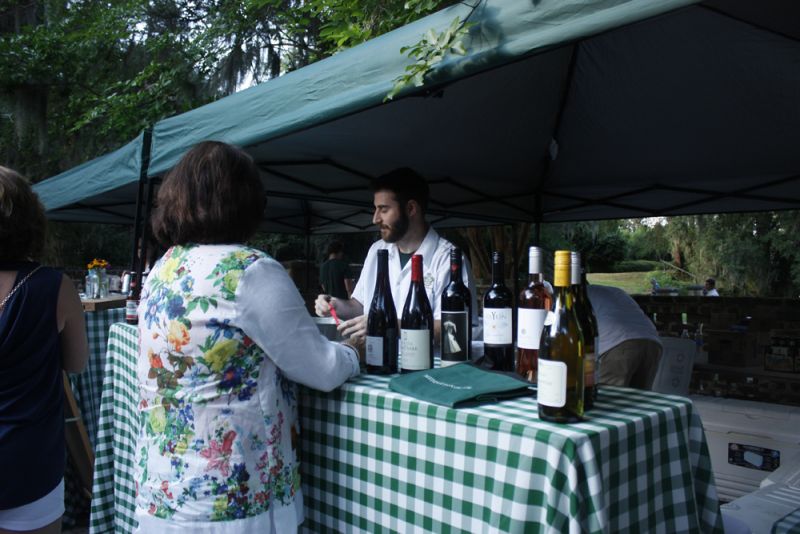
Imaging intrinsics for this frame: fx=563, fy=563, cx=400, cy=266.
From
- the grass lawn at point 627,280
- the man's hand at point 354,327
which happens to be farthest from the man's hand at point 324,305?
the grass lawn at point 627,280

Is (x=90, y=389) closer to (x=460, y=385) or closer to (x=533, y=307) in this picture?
(x=460, y=385)

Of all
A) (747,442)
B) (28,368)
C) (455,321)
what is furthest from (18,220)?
(747,442)

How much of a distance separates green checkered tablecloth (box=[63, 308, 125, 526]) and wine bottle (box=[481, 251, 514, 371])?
269 centimetres

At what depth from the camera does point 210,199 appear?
1345 millimetres

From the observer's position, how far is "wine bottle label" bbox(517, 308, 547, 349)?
1356 mm

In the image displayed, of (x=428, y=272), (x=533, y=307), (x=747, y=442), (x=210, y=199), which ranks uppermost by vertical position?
(x=210, y=199)

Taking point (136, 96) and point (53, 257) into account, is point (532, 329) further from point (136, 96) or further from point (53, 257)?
point (53, 257)

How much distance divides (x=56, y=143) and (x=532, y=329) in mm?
11739

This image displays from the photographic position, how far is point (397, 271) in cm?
261

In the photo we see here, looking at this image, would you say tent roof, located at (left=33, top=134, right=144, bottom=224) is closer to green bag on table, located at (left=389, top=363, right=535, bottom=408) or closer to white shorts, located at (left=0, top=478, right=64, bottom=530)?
white shorts, located at (left=0, top=478, right=64, bottom=530)

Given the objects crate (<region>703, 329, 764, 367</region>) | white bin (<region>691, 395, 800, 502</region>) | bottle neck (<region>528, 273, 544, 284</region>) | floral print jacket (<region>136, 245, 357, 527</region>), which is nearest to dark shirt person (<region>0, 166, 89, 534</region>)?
floral print jacket (<region>136, 245, 357, 527</region>)

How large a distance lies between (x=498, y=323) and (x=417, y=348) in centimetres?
23

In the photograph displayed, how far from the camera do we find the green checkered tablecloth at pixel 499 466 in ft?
3.46

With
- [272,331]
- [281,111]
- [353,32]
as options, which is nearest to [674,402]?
[272,331]
